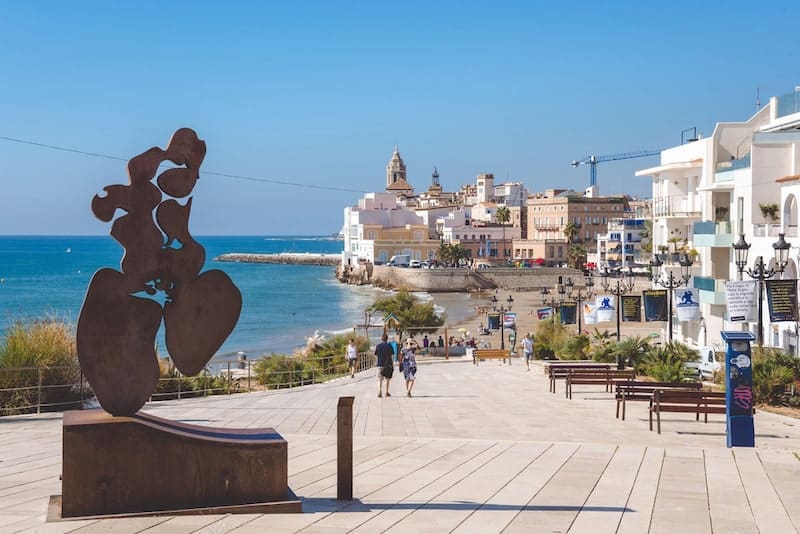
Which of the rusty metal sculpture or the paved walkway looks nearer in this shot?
the paved walkway

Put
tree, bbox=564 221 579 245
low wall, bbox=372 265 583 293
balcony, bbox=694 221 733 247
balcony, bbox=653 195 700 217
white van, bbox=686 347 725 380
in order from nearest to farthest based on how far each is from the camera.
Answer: white van, bbox=686 347 725 380, balcony, bbox=694 221 733 247, balcony, bbox=653 195 700 217, low wall, bbox=372 265 583 293, tree, bbox=564 221 579 245

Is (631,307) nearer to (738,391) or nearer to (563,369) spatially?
(563,369)

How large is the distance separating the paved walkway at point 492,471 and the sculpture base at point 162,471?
21cm

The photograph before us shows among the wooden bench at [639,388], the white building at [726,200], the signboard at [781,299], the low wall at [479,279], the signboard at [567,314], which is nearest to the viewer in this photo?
the wooden bench at [639,388]

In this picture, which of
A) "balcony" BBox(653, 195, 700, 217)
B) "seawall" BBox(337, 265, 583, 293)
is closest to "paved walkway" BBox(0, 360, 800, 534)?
"balcony" BBox(653, 195, 700, 217)

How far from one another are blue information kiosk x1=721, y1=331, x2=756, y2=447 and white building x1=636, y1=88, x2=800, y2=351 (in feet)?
39.1

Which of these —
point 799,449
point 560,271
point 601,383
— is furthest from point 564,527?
point 560,271

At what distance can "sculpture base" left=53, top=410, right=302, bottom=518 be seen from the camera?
25.8ft

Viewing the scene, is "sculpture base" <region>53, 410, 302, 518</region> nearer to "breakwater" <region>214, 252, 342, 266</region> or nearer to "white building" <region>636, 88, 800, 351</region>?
"white building" <region>636, 88, 800, 351</region>

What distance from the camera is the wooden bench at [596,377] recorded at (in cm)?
1777

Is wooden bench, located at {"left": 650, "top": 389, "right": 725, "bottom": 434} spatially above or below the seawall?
below

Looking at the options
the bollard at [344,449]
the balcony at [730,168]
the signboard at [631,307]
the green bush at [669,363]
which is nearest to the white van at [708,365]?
the green bush at [669,363]

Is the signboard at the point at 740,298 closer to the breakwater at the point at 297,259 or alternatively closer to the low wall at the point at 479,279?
the low wall at the point at 479,279

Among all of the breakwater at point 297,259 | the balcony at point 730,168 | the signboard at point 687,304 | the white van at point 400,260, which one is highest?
the breakwater at point 297,259
